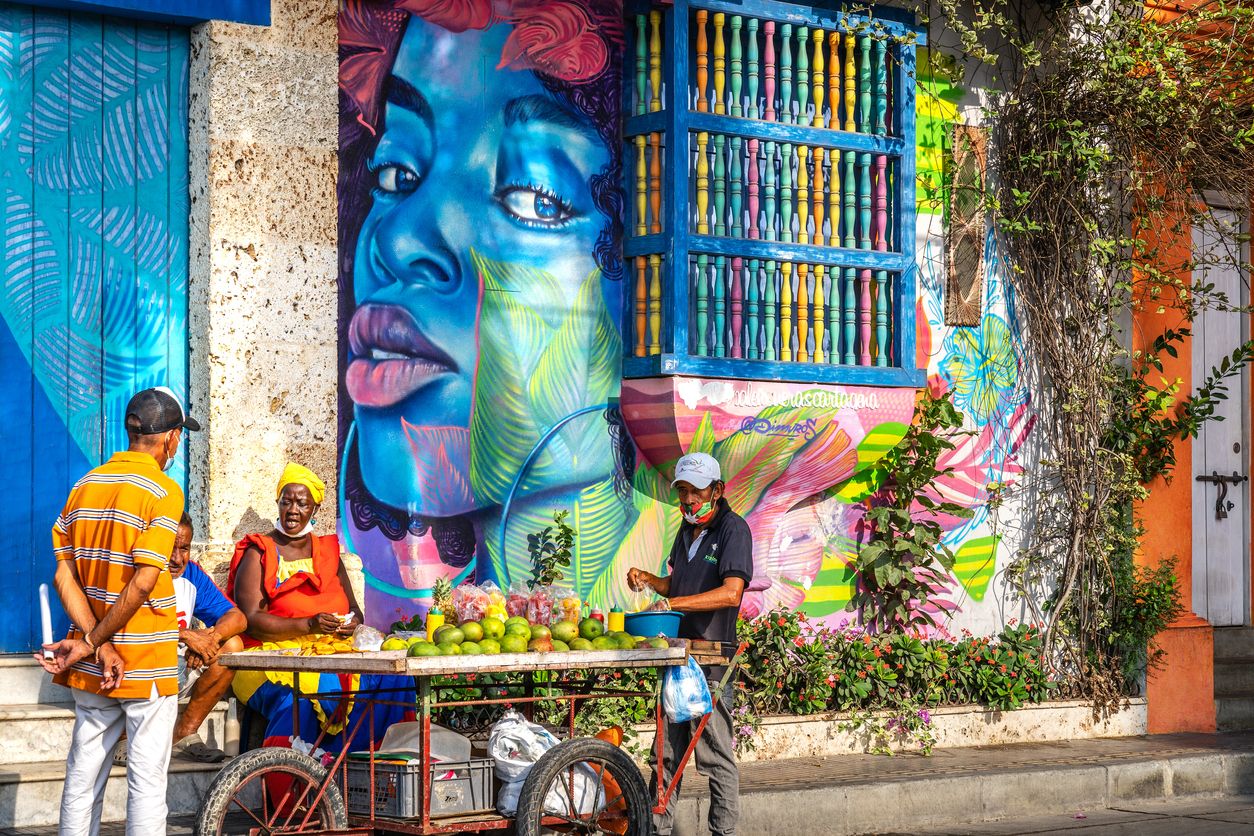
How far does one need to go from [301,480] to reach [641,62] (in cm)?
343

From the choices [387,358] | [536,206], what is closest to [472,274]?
[536,206]

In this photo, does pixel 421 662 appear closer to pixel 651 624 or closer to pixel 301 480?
pixel 651 624

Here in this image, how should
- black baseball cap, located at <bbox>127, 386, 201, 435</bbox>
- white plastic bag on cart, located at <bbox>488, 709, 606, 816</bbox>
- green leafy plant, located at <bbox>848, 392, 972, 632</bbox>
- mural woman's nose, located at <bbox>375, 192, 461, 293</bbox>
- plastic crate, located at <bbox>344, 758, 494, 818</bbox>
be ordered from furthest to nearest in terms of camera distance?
green leafy plant, located at <bbox>848, 392, 972, 632</bbox> < mural woman's nose, located at <bbox>375, 192, 461, 293</bbox> < white plastic bag on cart, located at <bbox>488, 709, 606, 816</bbox> < plastic crate, located at <bbox>344, 758, 494, 818</bbox> < black baseball cap, located at <bbox>127, 386, 201, 435</bbox>

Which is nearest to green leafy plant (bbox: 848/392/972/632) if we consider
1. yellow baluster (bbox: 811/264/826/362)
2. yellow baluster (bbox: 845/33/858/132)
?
yellow baluster (bbox: 811/264/826/362)

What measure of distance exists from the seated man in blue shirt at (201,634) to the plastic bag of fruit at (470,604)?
2.90 feet

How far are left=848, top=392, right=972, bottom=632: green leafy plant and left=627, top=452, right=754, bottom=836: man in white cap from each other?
289 centimetres

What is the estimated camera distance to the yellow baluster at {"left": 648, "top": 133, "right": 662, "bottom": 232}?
30.9ft

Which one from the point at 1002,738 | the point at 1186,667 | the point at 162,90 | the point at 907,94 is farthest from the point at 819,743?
the point at 162,90

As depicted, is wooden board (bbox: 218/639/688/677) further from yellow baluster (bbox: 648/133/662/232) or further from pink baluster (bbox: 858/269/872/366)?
pink baluster (bbox: 858/269/872/366)

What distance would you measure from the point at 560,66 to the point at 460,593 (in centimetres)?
366

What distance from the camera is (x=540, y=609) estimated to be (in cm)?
712

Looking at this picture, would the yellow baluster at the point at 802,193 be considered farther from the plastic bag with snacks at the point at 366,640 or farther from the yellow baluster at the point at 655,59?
the plastic bag with snacks at the point at 366,640

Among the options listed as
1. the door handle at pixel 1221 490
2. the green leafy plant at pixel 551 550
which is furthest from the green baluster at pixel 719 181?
the door handle at pixel 1221 490

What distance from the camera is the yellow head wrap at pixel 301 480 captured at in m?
7.57
